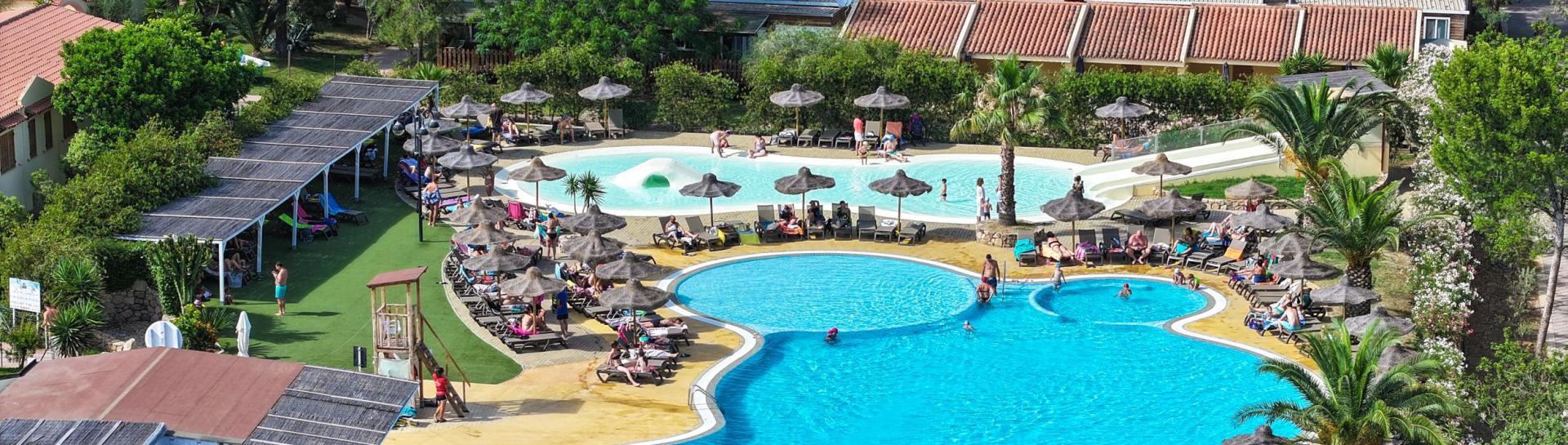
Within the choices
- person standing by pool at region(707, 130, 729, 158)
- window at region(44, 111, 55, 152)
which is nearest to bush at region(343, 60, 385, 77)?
window at region(44, 111, 55, 152)

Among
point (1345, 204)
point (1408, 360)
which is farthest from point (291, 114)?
point (1408, 360)

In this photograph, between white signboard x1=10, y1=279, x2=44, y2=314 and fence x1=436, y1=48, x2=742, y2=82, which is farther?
fence x1=436, y1=48, x2=742, y2=82

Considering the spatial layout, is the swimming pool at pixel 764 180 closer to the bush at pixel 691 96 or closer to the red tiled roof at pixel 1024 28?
the bush at pixel 691 96

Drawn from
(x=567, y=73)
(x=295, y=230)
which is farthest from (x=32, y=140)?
(x=567, y=73)

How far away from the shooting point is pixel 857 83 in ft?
195

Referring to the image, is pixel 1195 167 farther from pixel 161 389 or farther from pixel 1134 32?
pixel 161 389

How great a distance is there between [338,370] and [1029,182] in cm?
2668

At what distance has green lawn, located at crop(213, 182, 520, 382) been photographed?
40.1 m

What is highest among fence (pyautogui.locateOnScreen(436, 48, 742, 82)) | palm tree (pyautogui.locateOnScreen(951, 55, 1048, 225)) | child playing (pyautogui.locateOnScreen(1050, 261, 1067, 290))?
fence (pyautogui.locateOnScreen(436, 48, 742, 82))

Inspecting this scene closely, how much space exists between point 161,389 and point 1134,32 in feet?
135

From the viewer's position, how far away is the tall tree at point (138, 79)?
50.9 m

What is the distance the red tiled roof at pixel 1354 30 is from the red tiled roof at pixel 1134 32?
4.14 metres

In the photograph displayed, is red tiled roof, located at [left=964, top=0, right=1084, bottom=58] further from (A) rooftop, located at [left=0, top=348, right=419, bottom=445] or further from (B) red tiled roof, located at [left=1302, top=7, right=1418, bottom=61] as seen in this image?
(A) rooftop, located at [left=0, top=348, right=419, bottom=445]

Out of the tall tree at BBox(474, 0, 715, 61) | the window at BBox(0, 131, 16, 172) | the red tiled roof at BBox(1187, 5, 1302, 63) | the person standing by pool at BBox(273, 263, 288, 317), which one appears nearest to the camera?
the person standing by pool at BBox(273, 263, 288, 317)
